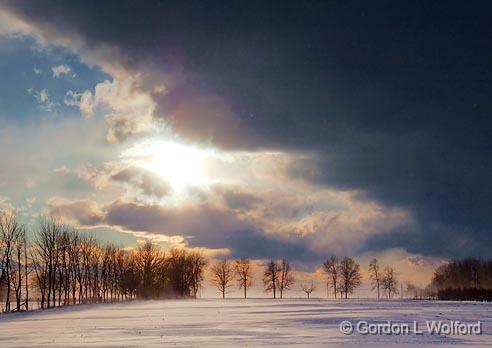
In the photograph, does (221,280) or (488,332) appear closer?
(488,332)

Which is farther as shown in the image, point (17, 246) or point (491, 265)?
point (491, 265)

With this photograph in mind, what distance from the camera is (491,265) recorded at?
645 ft

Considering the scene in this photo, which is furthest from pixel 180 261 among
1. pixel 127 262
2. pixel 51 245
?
pixel 51 245

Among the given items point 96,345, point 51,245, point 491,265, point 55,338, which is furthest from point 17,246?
point 491,265

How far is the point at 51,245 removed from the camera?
105688 mm

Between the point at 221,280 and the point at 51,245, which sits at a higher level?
the point at 51,245

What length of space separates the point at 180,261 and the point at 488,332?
482 feet

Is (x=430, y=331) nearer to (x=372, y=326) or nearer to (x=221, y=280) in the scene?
(x=372, y=326)

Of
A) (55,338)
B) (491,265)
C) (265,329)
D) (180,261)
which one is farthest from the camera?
(491,265)

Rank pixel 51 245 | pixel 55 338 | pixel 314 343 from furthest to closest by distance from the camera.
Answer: pixel 51 245 → pixel 55 338 → pixel 314 343

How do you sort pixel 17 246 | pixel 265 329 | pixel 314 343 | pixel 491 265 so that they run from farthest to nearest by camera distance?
pixel 491 265
pixel 17 246
pixel 265 329
pixel 314 343

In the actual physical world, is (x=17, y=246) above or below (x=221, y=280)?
above

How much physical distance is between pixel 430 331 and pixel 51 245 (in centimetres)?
8507

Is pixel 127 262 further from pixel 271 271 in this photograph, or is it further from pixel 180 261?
pixel 271 271
